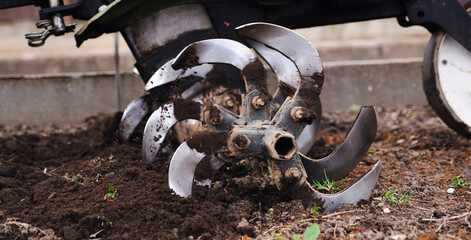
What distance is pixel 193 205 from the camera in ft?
7.05

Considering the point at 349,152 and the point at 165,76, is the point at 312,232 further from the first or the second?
the point at 165,76

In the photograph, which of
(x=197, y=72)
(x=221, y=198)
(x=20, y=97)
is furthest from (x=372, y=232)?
(x=20, y=97)

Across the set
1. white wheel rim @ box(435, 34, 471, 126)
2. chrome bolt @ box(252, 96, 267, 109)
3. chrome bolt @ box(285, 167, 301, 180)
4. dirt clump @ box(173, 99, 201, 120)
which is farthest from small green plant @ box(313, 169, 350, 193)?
white wheel rim @ box(435, 34, 471, 126)

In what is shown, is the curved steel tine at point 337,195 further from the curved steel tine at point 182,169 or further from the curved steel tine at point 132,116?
the curved steel tine at point 132,116

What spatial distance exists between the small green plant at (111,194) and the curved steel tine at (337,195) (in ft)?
2.53

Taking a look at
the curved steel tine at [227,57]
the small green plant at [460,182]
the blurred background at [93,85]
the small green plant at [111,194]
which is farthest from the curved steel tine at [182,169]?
the blurred background at [93,85]

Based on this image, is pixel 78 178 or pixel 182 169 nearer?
pixel 182 169

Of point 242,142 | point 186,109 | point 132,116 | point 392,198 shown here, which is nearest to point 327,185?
point 392,198

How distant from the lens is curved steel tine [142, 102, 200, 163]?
2.37 m

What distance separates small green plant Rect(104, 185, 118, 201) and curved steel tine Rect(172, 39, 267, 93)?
60 cm

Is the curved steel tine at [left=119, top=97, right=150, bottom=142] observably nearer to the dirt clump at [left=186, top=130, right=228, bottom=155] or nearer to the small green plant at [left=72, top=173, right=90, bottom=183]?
the small green plant at [left=72, top=173, right=90, bottom=183]

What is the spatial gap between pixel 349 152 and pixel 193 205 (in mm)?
797

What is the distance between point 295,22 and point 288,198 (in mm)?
1095

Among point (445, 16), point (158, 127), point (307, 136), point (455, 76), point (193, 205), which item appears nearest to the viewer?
point (193, 205)
